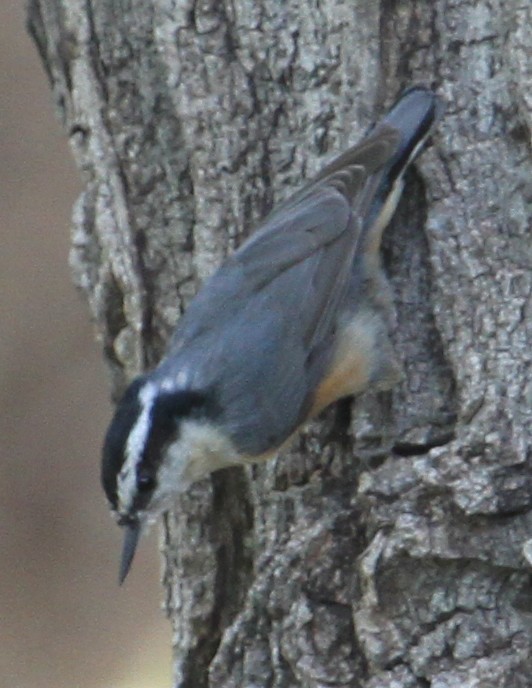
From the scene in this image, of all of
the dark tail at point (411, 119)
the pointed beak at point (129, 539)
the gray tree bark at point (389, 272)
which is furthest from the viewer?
the pointed beak at point (129, 539)

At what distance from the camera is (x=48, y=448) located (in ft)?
18.5

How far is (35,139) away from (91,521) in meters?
1.61

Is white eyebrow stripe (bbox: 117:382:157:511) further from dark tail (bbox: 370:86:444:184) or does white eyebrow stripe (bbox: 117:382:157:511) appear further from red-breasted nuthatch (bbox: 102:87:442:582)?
dark tail (bbox: 370:86:444:184)

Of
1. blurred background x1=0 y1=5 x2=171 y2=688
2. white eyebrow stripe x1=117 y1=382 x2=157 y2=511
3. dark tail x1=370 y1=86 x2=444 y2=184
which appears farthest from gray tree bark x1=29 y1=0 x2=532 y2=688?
blurred background x1=0 y1=5 x2=171 y2=688

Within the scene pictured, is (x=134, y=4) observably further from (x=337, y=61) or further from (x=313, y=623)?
(x=313, y=623)

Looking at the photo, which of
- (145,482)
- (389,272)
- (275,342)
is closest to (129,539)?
(145,482)

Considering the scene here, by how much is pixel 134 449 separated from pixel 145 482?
0.33ft

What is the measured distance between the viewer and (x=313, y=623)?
9.44 feet

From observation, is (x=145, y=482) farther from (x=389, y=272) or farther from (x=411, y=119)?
(x=411, y=119)

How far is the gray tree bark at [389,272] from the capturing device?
279cm

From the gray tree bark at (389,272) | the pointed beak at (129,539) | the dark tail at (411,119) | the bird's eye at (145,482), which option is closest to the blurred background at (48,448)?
the gray tree bark at (389,272)

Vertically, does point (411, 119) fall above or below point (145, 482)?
above

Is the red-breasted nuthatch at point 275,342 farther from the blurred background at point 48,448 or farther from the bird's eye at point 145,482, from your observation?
the blurred background at point 48,448

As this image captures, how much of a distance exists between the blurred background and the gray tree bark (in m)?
2.00
